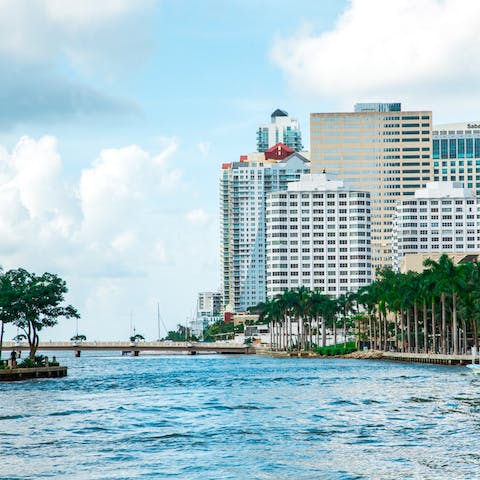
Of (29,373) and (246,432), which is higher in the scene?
(29,373)

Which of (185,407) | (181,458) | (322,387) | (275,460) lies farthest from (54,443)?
(322,387)

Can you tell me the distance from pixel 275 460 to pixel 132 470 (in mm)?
8679

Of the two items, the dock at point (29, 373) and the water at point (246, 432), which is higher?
the dock at point (29, 373)

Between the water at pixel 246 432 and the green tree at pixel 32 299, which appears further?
the green tree at pixel 32 299

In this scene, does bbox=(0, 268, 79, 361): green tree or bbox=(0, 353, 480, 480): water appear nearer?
bbox=(0, 353, 480, 480): water

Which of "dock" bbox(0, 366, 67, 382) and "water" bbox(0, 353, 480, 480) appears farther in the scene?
"dock" bbox(0, 366, 67, 382)

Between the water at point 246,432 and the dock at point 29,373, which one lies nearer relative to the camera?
the water at point 246,432

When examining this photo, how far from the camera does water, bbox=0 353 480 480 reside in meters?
61.5

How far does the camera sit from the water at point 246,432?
202 feet

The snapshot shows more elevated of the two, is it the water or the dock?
the dock

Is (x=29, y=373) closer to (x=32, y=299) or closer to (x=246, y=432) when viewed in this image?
(x=32, y=299)

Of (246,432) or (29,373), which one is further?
(29,373)

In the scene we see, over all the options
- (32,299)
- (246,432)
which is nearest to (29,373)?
(32,299)

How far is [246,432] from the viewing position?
79.8 meters
